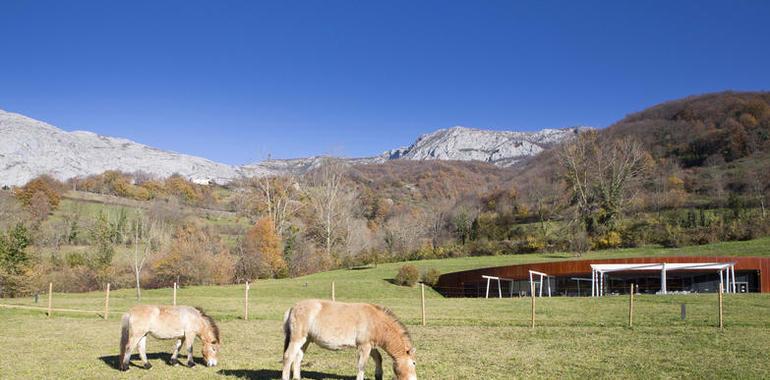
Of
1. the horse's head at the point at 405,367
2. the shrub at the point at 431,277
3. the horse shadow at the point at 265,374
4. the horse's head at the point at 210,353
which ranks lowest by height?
the shrub at the point at 431,277

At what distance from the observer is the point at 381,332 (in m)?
9.67

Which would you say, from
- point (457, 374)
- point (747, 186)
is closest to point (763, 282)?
point (457, 374)

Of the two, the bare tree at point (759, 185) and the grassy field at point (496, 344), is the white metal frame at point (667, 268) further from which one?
the bare tree at point (759, 185)

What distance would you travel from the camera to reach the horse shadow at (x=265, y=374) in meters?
10.7

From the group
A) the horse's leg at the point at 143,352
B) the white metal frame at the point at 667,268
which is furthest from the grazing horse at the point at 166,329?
the white metal frame at the point at 667,268

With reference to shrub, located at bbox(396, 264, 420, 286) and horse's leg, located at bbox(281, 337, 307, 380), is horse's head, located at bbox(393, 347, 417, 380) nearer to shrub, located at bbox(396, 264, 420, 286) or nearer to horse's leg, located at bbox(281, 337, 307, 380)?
horse's leg, located at bbox(281, 337, 307, 380)

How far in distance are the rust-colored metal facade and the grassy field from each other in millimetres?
8171

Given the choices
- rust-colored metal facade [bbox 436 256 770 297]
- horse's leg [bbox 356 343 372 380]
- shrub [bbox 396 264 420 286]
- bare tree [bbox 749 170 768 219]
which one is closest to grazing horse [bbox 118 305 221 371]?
horse's leg [bbox 356 343 372 380]

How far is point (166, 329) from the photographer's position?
38.6ft

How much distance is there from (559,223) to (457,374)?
74753 mm

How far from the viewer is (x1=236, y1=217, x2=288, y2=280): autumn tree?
62.4 metres

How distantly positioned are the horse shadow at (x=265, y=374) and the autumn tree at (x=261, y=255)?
166ft

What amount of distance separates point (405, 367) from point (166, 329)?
18.4 ft

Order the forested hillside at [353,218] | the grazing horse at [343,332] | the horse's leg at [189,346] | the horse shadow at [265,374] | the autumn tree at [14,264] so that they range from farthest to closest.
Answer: the forested hillside at [353,218] < the autumn tree at [14,264] < the horse's leg at [189,346] < the horse shadow at [265,374] < the grazing horse at [343,332]
